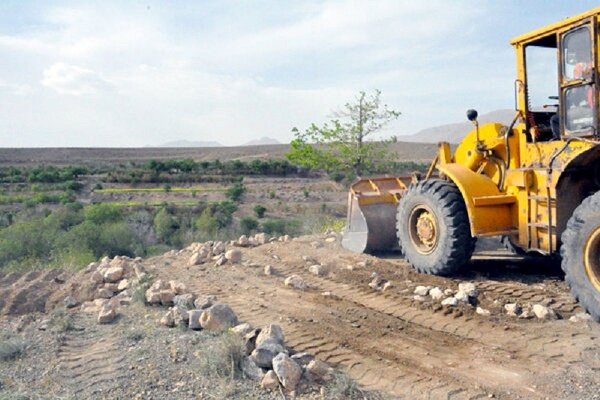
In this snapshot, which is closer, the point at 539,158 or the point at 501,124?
the point at 539,158

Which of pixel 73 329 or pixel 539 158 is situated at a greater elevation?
pixel 539 158

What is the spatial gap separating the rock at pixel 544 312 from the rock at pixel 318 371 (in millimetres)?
2603

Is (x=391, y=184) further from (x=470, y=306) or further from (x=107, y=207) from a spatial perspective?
(x=107, y=207)

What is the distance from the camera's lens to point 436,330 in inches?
233

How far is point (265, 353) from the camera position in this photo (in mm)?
4785

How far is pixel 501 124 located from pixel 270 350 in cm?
501

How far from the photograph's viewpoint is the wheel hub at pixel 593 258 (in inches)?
229

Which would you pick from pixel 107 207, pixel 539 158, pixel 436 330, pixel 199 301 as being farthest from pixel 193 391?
pixel 107 207

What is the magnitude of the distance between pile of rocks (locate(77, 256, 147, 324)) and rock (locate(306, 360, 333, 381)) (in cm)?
292

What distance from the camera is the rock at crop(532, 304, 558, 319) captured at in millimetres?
6038

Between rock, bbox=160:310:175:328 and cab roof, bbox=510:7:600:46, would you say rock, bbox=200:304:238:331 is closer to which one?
rock, bbox=160:310:175:328

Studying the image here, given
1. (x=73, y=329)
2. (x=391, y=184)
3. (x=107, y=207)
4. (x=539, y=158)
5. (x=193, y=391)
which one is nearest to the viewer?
(x=193, y=391)

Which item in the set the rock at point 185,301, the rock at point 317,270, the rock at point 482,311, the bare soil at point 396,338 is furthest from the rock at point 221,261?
the rock at point 482,311

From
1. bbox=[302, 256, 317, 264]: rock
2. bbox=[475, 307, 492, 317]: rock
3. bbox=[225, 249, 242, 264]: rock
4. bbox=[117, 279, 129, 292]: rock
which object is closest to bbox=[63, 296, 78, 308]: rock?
bbox=[117, 279, 129, 292]: rock
